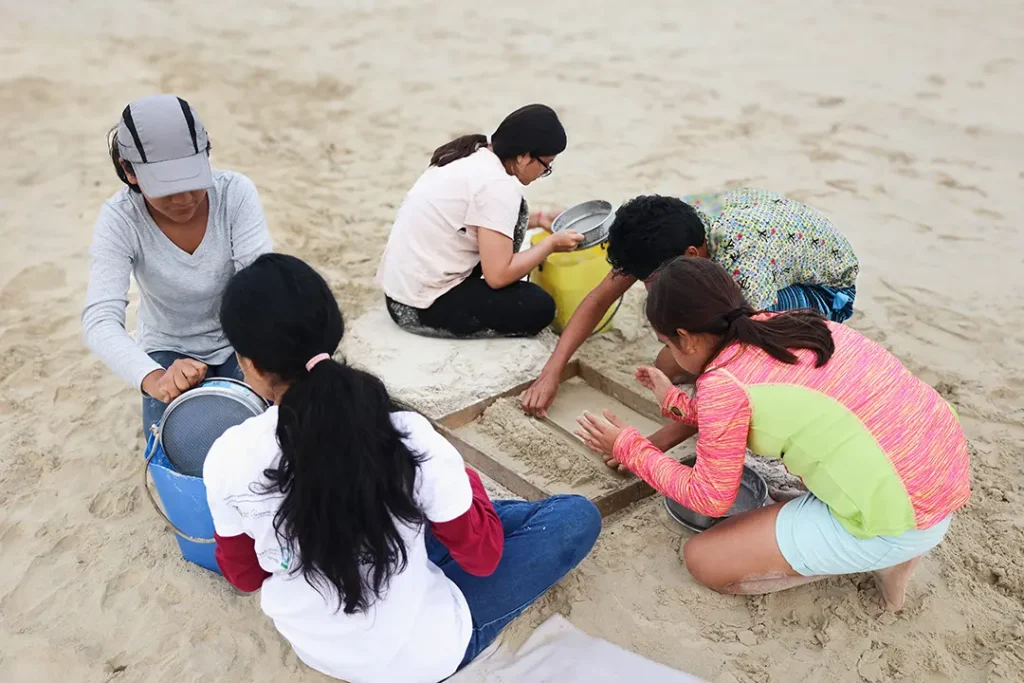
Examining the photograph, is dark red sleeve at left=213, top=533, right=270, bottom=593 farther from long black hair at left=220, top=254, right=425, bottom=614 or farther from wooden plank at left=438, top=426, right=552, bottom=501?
wooden plank at left=438, top=426, right=552, bottom=501

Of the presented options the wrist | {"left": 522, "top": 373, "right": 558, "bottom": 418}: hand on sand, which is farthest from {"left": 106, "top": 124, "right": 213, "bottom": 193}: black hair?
{"left": 522, "top": 373, "right": 558, "bottom": 418}: hand on sand

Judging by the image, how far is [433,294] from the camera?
10.4ft

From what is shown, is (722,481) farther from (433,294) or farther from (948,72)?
(948,72)

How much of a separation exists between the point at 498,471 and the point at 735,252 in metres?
0.95

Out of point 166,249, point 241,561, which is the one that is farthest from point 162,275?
point 241,561

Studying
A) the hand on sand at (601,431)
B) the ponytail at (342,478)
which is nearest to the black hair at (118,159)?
the ponytail at (342,478)

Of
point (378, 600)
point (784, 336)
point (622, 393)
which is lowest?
point (622, 393)

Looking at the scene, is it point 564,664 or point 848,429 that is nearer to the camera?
point 848,429

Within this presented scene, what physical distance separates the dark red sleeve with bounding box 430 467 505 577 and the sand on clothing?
0.42 metres

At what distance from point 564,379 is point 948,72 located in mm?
Result: 4238

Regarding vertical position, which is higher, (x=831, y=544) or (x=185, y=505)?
(x=185, y=505)

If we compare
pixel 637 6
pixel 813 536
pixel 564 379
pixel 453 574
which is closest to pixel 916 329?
pixel 564 379

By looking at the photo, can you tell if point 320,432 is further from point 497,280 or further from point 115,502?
point 497,280

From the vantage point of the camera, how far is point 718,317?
1983mm
